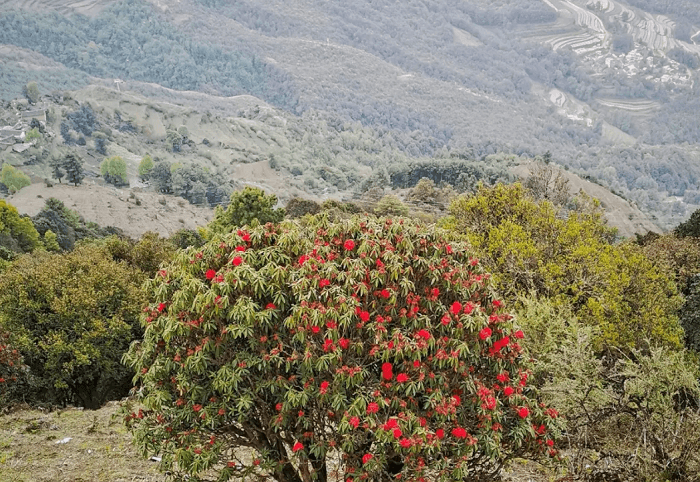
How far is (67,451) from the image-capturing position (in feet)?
42.2

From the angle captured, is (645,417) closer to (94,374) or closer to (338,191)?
(94,374)

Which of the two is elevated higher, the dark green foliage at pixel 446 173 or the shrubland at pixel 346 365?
the shrubland at pixel 346 365

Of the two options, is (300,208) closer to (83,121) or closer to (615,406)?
(615,406)

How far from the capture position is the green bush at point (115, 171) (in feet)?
460

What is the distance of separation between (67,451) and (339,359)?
358 inches

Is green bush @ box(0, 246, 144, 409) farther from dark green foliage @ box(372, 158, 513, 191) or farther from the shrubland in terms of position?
dark green foliage @ box(372, 158, 513, 191)

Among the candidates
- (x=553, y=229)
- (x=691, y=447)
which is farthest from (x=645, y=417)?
(x=553, y=229)

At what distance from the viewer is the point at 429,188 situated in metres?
93.9

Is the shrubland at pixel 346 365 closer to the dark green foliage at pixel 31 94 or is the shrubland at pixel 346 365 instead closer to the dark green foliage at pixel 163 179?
the dark green foliage at pixel 163 179

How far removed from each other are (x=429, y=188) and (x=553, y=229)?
2940 inches

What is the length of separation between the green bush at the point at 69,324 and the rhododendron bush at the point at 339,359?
965cm

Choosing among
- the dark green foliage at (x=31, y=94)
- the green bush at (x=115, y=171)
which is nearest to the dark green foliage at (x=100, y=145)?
the green bush at (x=115, y=171)

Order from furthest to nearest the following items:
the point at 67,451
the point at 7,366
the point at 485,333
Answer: the point at 7,366
the point at 67,451
the point at 485,333

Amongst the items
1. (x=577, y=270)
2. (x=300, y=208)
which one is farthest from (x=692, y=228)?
(x=300, y=208)
